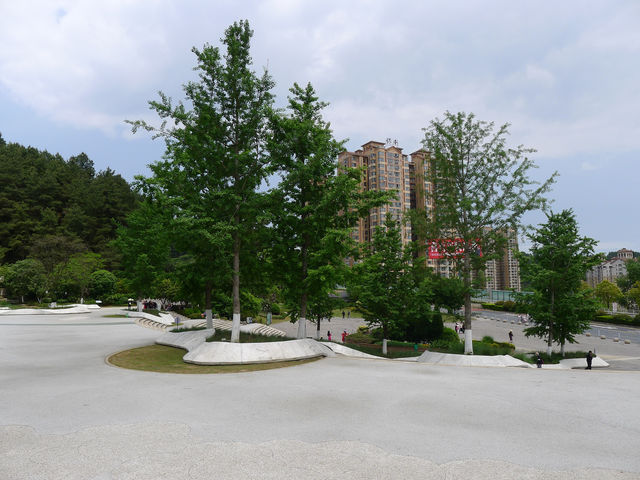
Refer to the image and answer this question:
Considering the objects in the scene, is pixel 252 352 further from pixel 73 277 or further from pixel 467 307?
pixel 73 277

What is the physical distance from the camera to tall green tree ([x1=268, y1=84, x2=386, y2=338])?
18938mm

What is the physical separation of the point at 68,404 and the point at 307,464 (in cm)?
767

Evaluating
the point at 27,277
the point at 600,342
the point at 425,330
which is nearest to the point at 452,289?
the point at 425,330

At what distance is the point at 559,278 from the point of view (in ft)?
81.8

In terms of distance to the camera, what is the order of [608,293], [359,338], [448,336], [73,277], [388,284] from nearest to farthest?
1. [388,284]
2. [448,336]
3. [359,338]
4. [73,277]
5. [608,293]

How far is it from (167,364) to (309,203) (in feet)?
35.4

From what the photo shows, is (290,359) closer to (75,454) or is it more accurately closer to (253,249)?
(253,249)

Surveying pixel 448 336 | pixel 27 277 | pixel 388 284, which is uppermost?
pixel 27 277

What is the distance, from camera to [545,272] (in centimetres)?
2384

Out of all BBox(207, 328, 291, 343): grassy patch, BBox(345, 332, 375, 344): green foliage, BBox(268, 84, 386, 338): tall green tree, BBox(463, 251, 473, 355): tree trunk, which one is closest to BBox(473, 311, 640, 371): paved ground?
BBox(463, 251, 473, 355): tree trunk

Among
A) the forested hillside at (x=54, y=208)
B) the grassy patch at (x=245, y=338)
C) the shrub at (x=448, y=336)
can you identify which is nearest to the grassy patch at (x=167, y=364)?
the grassy patch at (x=245, y=338)

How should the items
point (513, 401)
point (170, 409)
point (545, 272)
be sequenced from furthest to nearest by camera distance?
1. point (545, 272)
2. point (513, 401)
3. point (170, 409)

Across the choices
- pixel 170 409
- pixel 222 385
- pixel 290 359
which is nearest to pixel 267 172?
pixel 290 359

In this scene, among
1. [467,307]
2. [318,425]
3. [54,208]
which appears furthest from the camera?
[54,208]
